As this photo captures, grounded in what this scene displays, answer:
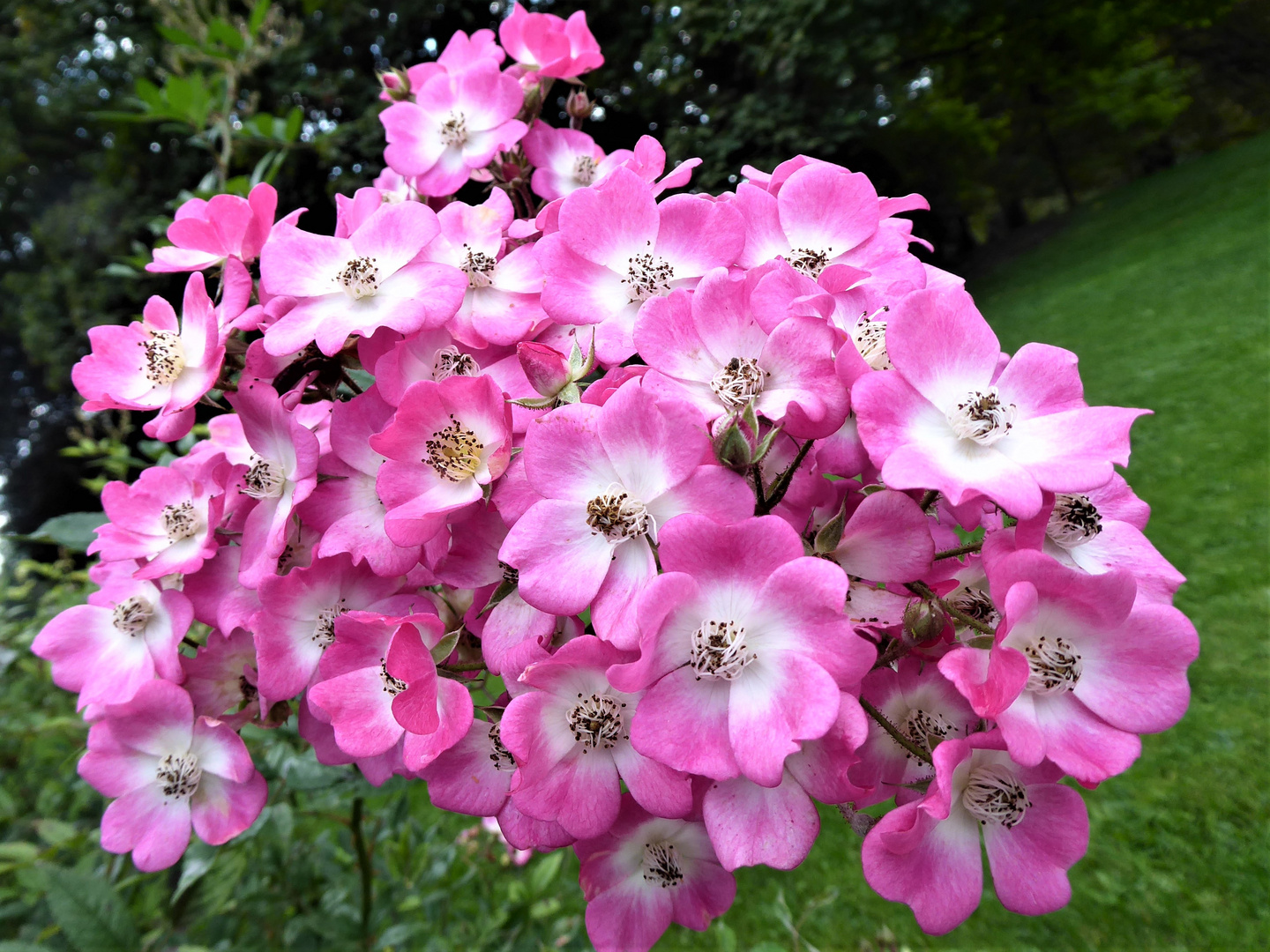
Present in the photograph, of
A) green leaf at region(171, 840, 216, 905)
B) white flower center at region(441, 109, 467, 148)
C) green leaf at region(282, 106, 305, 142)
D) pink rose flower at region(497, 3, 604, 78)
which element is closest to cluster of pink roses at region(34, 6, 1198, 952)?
white flower center at region(441, 109, 467, 148)

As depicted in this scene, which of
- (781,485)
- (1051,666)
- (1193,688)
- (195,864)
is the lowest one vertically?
(1193,688)

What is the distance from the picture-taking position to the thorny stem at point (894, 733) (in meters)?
0.52

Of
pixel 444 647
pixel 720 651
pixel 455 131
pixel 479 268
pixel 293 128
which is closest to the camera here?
pixel 720 651

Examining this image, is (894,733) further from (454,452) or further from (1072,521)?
(454,452)

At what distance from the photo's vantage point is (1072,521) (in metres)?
0.57

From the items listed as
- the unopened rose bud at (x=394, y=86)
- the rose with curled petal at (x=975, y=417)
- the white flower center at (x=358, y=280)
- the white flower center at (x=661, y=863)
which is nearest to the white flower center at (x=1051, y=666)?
the rose with curled petal at (x=975, y=417)

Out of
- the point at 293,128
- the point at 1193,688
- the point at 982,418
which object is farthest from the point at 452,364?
the point at 1193,688

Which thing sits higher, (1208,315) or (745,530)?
(745,530)

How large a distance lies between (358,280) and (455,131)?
0.34 meters

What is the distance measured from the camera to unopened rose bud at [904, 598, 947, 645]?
51cm

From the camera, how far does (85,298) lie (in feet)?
27.2

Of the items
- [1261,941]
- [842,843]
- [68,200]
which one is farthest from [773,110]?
[68,200]

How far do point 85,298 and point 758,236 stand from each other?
9957 mm

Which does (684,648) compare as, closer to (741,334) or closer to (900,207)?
(741,334)
